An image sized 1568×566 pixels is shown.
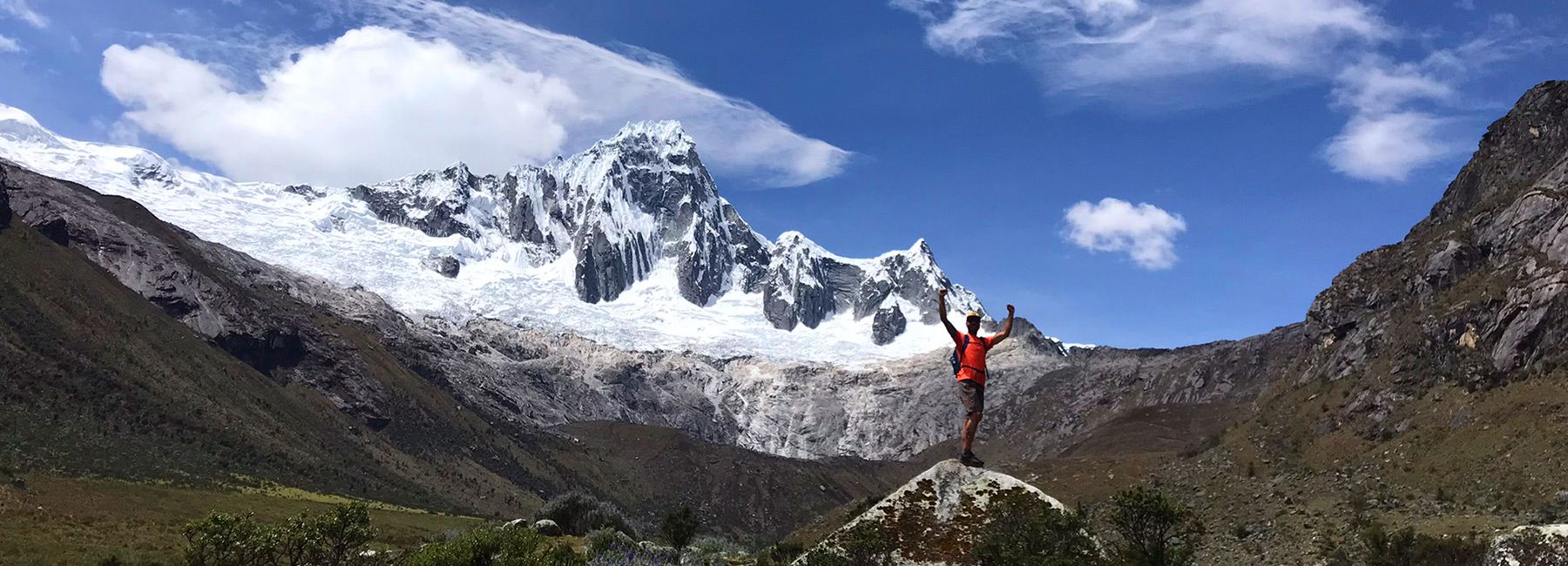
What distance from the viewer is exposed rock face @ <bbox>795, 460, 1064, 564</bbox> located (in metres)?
27.9

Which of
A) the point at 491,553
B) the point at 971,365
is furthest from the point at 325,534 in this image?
the point at 971,365

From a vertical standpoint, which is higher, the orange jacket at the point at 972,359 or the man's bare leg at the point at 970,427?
the orange jacket at the point at 972,359

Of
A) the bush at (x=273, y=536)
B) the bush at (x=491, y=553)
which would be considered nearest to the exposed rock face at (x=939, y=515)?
the bush at (x=491, y=553)

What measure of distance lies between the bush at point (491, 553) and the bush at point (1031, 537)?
11566 mm

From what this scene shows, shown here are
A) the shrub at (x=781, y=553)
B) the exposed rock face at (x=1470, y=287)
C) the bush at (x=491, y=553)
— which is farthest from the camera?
the exposed rock face at (x=1470, y=287)

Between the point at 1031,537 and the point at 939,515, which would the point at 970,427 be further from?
the point at 1031,537

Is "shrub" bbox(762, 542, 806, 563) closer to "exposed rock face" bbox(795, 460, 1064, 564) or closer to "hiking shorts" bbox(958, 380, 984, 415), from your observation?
"exposed rock face" bbox(795, 460, 1064, 564)

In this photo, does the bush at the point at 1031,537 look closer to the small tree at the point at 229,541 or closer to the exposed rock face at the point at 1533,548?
the exposed rock face at the point at 1533,548

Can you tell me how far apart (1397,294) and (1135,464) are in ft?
99.0

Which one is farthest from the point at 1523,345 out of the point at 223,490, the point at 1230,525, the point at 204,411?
the point at 204,411

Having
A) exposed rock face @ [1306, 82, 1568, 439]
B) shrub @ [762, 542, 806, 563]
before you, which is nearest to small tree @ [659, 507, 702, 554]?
shrub @ [762, 542, 806, 563]

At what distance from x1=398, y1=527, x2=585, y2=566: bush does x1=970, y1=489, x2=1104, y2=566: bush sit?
11566 millimetres

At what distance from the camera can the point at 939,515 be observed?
2845cm

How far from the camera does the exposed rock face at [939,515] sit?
27859 millimetres
